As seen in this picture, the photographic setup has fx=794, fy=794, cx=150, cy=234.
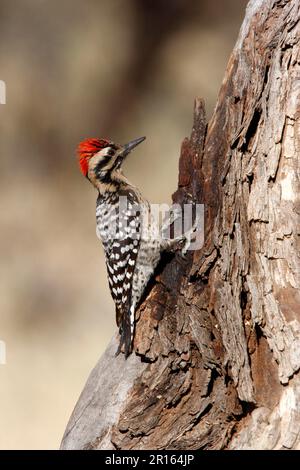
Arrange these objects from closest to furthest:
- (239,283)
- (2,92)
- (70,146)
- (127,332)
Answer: (239,283) → (127,332) → (2,92) → (70,146)

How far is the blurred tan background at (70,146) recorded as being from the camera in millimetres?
5918

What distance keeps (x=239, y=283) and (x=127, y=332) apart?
28.8 inches

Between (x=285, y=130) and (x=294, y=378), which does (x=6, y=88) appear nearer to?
(x=285, y=130)

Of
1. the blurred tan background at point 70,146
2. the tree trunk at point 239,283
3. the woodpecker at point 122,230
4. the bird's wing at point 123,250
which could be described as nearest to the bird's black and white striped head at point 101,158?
the woodpecker at point 122,230

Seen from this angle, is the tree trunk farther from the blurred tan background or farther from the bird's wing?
the blurred tan background

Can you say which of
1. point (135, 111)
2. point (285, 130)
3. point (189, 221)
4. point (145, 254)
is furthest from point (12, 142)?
point (285, 130)

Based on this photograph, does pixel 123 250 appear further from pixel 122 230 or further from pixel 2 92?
pixel 2 92

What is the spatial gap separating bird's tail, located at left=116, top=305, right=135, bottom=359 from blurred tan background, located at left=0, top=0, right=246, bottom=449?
1863mm

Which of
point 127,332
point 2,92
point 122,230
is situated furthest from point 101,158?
point 2,92

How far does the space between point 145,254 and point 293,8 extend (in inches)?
63.4

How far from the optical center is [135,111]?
617 centimetres

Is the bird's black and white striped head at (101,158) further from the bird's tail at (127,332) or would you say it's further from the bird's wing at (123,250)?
the bird's tail at (127,332)

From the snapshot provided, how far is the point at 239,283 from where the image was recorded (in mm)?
3832

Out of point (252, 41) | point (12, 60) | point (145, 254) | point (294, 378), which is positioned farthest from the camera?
point (12, 60)
